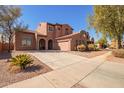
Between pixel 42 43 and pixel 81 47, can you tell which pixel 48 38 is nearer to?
pixel 42 43

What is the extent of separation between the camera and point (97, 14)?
583 inches

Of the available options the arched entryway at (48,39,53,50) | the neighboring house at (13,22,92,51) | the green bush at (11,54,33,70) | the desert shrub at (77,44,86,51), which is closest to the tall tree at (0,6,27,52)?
the neighboring house at (13,22,92,51)

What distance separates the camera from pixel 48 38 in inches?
894

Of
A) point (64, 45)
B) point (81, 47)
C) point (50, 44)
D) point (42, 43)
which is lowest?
point (81, 47)

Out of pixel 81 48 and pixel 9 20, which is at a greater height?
pixel 9 20

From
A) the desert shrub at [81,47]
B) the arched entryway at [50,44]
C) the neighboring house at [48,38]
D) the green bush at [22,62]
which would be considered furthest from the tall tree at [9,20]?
the green bush at [22,62]

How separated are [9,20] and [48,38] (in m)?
8.04

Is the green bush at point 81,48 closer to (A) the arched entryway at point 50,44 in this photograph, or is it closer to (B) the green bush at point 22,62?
(A) the arched entryway at point 50,44

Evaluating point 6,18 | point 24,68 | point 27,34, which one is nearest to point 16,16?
point 6,18

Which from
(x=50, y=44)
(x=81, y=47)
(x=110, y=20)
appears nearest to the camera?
(x=110, y=20)

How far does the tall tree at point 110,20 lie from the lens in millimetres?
13261

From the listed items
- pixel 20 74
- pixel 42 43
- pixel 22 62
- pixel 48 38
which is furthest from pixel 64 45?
pixel 20 74
